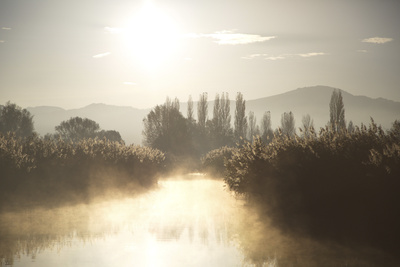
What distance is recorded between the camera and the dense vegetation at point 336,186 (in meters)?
12.6

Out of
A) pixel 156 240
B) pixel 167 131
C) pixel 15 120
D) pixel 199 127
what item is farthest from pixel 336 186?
pixel 15 120

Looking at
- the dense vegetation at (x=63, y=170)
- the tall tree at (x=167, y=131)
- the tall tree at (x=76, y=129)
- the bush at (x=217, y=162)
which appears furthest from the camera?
the tall tree at (x=76, y=129)

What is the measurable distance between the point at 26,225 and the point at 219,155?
34152mm

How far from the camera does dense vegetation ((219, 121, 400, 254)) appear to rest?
1265 cm

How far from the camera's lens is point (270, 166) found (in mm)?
17484

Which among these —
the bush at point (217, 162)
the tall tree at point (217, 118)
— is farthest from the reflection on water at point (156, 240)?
the tall tree at point (217, 118)

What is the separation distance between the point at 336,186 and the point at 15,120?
9147 cm

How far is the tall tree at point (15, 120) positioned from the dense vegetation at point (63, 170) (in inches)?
2735

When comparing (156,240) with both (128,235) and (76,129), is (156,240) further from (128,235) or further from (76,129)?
(76,129)

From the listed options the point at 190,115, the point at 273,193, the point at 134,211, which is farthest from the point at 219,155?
the point at 190,115

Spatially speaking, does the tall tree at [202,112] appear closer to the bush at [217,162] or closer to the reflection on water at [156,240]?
the bush at [217,162]

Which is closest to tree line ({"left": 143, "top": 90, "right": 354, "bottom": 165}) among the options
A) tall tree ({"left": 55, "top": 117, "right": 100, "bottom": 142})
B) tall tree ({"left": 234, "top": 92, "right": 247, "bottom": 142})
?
tall tree ({"left": 234, "top": 92, "right": 247, "bottom": 142})

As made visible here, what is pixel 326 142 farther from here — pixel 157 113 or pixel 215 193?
pixel 157 113

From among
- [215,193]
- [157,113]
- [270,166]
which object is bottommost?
[215,193]
